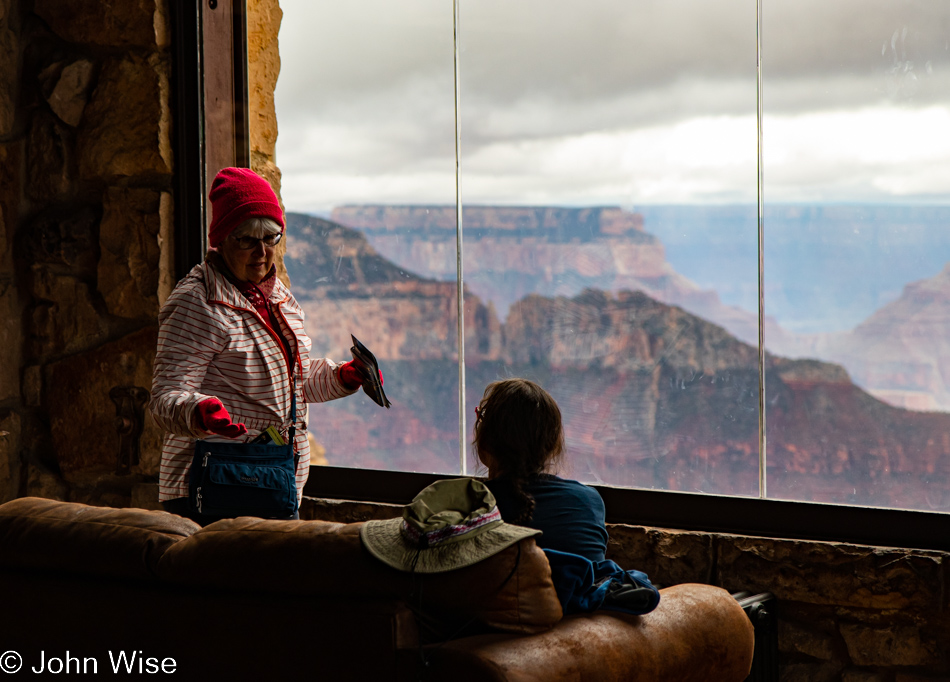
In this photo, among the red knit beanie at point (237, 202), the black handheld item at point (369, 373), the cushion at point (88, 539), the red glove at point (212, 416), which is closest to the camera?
the cushion at point (88, 539)

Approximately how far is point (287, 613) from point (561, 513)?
1.99 feet

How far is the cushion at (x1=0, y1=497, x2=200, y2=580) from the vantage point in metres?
1.62

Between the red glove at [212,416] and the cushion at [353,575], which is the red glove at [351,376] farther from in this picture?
the cushion at [353,575]

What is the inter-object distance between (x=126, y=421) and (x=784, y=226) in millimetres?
2138

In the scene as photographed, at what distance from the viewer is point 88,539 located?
65.6 inches

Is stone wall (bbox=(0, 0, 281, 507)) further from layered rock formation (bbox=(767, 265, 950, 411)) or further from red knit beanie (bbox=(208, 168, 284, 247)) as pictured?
layered rock formation (bbox=(767, 265, 950, 411))

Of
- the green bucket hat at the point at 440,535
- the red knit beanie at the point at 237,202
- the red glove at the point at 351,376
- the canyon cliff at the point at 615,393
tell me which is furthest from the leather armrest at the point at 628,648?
the red knit beanie at the point at 237,202

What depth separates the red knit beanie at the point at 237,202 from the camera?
7.39 ft

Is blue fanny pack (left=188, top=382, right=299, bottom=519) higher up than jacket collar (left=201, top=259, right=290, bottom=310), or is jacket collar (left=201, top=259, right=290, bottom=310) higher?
jacket collar (left=201, top=259, right=290, bottom=310)

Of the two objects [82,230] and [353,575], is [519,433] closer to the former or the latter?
[353,575]

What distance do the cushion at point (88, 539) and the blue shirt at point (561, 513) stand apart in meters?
0.61

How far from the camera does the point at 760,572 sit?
2445mm

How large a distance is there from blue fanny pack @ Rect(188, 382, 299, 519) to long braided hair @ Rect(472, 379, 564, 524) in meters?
0.52

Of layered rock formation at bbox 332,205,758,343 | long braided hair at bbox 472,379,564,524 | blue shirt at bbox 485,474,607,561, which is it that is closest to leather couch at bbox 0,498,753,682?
blue shirt at bbox 485,474,607,561
